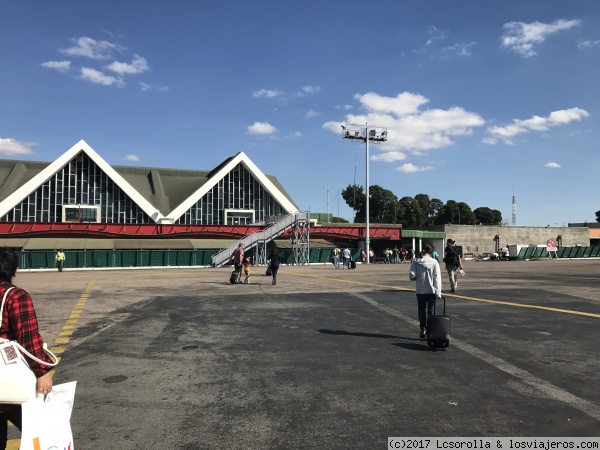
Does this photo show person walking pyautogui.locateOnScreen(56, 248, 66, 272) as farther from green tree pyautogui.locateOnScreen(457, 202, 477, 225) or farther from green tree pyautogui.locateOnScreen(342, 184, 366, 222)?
green tree pyautogui.locateOnScreen(457, 202, 477, 225)

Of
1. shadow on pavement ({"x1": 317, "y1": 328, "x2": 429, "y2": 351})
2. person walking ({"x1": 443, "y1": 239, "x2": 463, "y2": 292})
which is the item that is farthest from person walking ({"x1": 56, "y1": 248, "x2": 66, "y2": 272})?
shadow on pavement ({"x1": 317, "y1": 328, "x2": 429, "y2": 351})

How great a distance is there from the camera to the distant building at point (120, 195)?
4238 centimetres

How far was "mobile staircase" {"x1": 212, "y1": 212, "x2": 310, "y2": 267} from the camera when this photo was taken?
3766cm

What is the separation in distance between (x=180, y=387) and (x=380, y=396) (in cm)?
227

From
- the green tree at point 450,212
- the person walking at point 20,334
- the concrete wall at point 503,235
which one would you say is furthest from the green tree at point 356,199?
the person walking at point 20,334

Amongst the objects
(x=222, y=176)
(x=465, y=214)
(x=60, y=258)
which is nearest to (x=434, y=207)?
(x=465, y=214)

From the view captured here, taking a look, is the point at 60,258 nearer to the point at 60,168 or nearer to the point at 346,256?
the point at 60,168

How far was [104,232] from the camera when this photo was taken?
132 ft

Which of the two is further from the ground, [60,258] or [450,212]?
[450,212]

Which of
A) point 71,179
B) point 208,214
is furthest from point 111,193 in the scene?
point 208,214

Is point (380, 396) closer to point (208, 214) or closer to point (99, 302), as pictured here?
point (99, 302)

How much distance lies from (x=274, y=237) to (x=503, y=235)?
44353 mm

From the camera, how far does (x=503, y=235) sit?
67.2m

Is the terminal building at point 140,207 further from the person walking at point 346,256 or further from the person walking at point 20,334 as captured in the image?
the person walking at point 20,334
